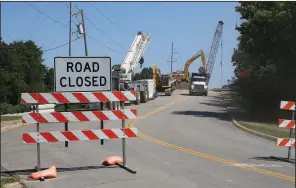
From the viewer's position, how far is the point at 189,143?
16000 mm

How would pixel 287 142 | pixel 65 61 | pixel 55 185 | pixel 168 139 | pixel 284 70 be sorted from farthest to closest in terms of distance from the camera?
pixel 284 70
pixel 168 139
pixel 287 142
pixel 65 61
pixel 55 185

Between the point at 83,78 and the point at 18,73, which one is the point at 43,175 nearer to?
the point at 83,78

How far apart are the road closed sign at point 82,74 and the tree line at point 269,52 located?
55.0ft

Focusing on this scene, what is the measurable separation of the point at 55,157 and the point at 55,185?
3843mm

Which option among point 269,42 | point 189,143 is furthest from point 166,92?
point 189,143

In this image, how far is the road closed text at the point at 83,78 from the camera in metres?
10.3

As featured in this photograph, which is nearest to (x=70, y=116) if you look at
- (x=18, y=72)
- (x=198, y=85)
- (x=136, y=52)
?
(x=18, y=72)

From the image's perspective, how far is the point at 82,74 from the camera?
33.9 ft

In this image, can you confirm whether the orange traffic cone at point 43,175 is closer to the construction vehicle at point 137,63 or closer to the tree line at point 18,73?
the tree line at point 18,73

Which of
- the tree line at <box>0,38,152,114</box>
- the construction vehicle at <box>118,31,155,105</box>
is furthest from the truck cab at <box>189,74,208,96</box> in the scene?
the tree line at <box>0,38,152,114</box>

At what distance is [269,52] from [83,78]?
19409mm

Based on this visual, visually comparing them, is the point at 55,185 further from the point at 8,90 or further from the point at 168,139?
the point at 8,90

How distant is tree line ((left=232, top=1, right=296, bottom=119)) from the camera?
2553 cm

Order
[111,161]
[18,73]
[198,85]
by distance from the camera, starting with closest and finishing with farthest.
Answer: [111,161]
[18,73]
[198,85]
